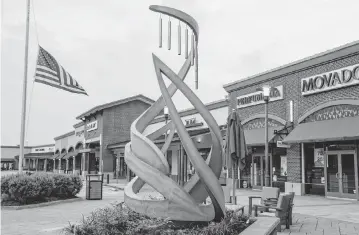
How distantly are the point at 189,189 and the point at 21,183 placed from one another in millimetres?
9567

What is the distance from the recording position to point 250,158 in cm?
2498

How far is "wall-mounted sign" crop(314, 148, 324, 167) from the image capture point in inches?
778

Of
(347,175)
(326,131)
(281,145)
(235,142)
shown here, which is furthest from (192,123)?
(235,142)

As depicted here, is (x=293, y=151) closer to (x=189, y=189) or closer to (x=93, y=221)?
(x=189, y=189)

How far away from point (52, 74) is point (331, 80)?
42.9 ft

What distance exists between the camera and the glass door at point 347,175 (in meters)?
18.0

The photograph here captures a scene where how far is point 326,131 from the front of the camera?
59.5ft

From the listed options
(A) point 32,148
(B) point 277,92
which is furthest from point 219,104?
(A) point 32,148

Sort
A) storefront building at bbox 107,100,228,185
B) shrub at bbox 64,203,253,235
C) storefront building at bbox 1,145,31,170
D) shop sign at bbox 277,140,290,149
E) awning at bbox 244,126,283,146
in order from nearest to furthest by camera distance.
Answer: shrub at bbox 64,203,253,235 → shop sign at bbox 277,140,290,149 → awning at bbox 244,126,283,146 → storefront building at bbox 107,100,228,185 → storefront building at bbox 1,145,31,170

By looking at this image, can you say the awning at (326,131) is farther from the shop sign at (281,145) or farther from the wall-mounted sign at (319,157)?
the wall-mounted sign at (319,157)

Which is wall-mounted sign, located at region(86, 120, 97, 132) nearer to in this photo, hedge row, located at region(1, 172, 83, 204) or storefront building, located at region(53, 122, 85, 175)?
storefront building, located at region(53, 122, 85, 175)

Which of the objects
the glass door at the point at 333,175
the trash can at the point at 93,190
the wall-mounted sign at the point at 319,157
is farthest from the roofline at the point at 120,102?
the glass door at the point at 333,175

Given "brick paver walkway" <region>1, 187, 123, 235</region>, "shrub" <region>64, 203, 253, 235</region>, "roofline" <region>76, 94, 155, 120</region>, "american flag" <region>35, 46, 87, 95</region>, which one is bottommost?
"brick paver walkway" <region>1, 187, 123, 235</region>

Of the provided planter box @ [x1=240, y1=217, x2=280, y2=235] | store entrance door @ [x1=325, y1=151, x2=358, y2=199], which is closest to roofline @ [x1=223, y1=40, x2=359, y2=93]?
store entrance door @ [x1=325, y1=151, x2=358, y2=199]
